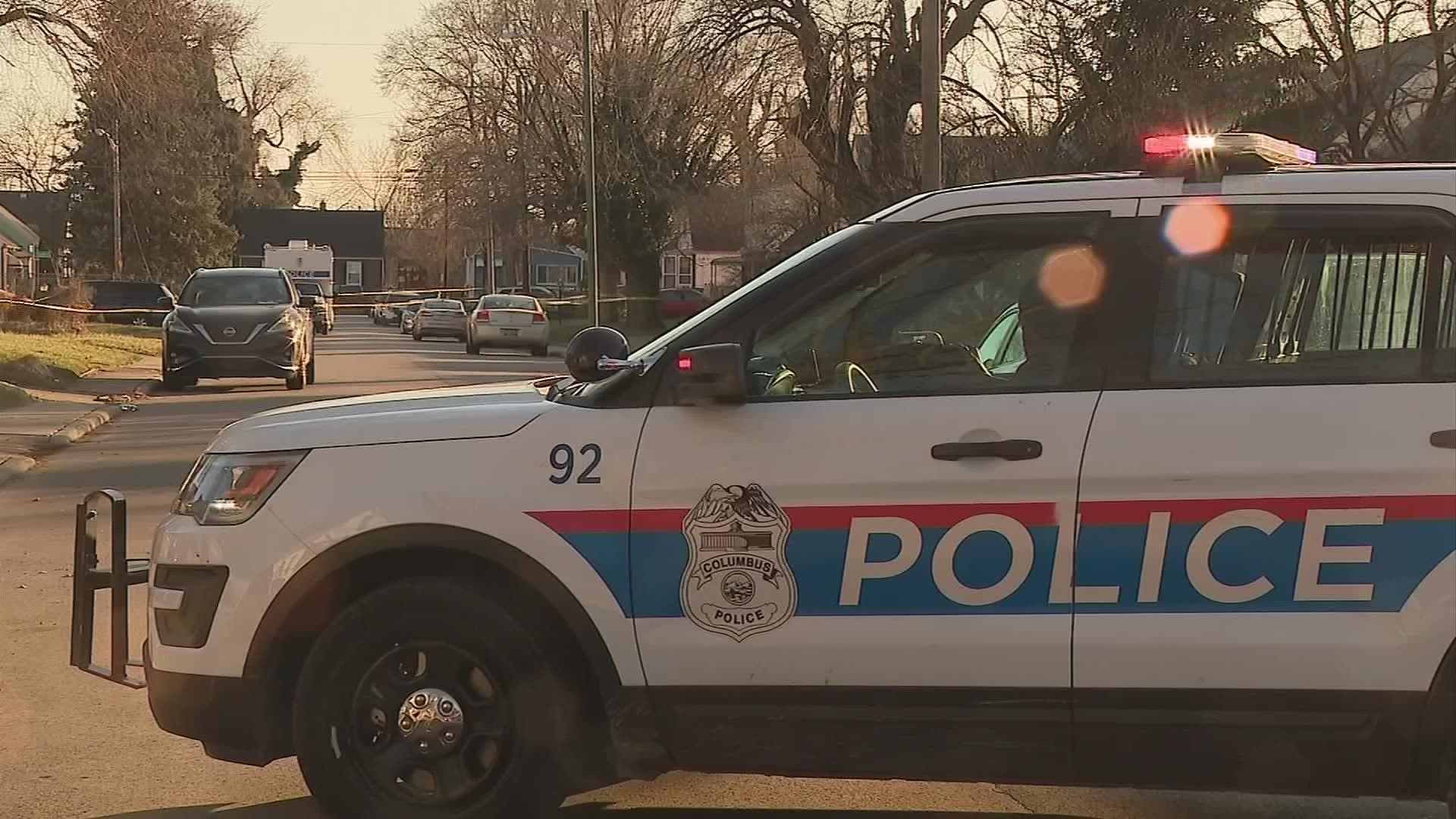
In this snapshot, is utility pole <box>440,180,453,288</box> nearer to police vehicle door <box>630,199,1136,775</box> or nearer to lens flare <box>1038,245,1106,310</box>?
police vehicle door <box>630,199,1136,775</box>

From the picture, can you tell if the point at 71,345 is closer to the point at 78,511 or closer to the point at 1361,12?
the point at 1361,12

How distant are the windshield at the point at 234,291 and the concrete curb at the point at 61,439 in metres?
1.56

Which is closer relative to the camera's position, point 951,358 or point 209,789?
point 951,358

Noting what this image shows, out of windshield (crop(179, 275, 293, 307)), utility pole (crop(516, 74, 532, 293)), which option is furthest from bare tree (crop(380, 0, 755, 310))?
windshield (crop(179, 275, 293, 307))

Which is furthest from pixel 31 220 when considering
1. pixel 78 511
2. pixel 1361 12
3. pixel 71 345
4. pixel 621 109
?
pixel 78 511

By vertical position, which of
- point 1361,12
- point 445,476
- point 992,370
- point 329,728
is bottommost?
point 329,728

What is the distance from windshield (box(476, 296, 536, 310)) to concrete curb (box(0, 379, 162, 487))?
1643cm

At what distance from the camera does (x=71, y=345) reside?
30.7 m

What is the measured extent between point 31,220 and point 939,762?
108 meters

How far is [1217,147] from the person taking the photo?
4.27 metres

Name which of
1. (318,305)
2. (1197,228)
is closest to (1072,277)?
(1197,228)

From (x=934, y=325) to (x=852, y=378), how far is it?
0.29 meters

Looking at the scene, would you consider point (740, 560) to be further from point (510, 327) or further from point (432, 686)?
point (510, 327)

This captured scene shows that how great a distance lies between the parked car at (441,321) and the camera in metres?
50.8
